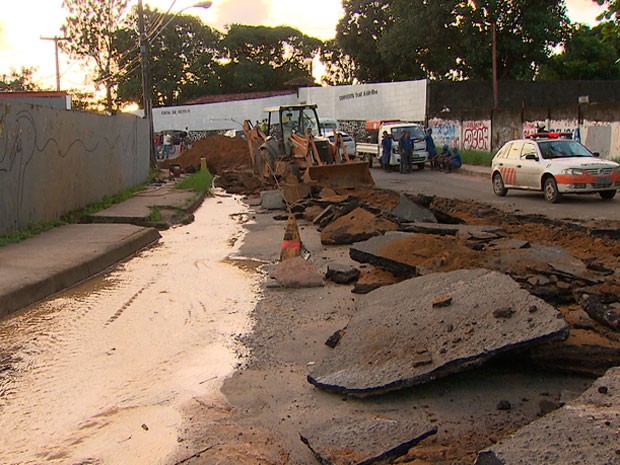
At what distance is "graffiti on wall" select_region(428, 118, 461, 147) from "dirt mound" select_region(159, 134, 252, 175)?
11234 mm

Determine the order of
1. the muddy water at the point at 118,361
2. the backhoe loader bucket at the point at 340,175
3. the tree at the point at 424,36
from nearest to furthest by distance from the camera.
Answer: the muddy water at the point at 118,361 → the backhoe loader bucket at the point at 340,175 → the tree at the point at 424,36

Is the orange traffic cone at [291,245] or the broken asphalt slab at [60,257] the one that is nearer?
the broken asphalt slab at [60,257]

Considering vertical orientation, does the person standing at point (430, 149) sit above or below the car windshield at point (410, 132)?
below

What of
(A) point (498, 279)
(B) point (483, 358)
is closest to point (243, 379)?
(B) point (483, 358)

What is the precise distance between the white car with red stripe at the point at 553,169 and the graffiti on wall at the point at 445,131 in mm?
19641

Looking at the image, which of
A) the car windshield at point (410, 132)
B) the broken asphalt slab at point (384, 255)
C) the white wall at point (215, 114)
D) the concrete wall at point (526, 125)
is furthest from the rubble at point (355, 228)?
the white wall at point (215, 114)

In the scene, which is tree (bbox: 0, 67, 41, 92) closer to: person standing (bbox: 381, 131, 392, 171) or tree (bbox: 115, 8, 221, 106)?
tree (bbox: 115, 8, 221, 106)

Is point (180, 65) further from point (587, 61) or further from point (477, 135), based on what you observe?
point (477, 135)

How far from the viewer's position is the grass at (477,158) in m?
33.9

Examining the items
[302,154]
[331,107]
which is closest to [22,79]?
[331,107]

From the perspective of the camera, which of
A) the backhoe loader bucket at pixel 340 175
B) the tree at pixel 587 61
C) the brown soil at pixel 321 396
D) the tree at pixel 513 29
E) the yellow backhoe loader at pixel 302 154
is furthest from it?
the tree at pixel 587 61

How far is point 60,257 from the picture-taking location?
432 inches

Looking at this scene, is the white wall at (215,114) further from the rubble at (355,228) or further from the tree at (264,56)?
the rubble at (355,228)

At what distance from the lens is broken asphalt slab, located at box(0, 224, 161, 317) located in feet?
29.4
